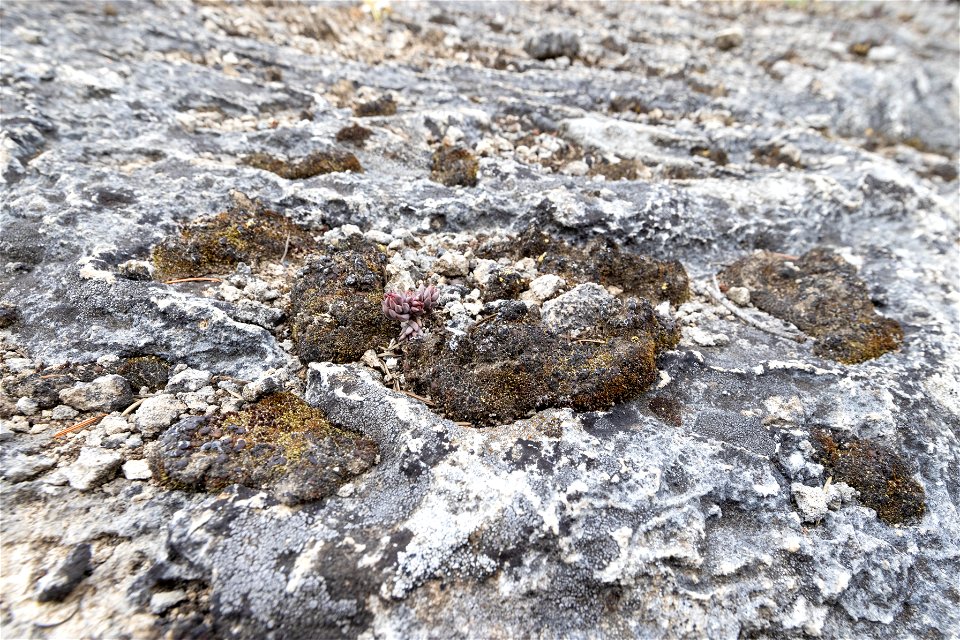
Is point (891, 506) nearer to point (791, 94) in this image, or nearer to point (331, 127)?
point (331, 127)

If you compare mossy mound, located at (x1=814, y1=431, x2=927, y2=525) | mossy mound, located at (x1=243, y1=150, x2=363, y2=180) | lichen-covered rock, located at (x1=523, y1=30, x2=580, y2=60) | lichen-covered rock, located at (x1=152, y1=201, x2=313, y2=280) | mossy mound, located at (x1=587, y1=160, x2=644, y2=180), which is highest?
lichen-covered rock, located at (x1=523, y1=30, x2=580, y2=60)

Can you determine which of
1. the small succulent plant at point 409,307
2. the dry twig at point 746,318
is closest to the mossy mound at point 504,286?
the small succulent plant at point 409,307

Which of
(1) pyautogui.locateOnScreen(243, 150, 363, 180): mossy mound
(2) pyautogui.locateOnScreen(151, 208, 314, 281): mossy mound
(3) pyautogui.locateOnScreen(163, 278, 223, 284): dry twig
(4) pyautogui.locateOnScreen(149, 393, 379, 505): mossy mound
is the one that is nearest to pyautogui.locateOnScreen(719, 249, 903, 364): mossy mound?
(4) pyautogui.locateOnScreen(149, 393, 379, 505): mossy mound

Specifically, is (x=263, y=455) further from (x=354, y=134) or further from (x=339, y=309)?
(x=354, y=134)

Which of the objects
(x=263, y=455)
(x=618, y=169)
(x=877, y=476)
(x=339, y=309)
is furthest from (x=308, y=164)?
(x=877, y=476)

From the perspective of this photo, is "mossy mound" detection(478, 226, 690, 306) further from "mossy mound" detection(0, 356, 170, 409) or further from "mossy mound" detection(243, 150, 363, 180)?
"mossy mound" detection(0, 356, 170, 409)

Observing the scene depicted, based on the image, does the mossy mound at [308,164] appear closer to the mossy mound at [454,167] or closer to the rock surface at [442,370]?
the rock surface at [442,370]
